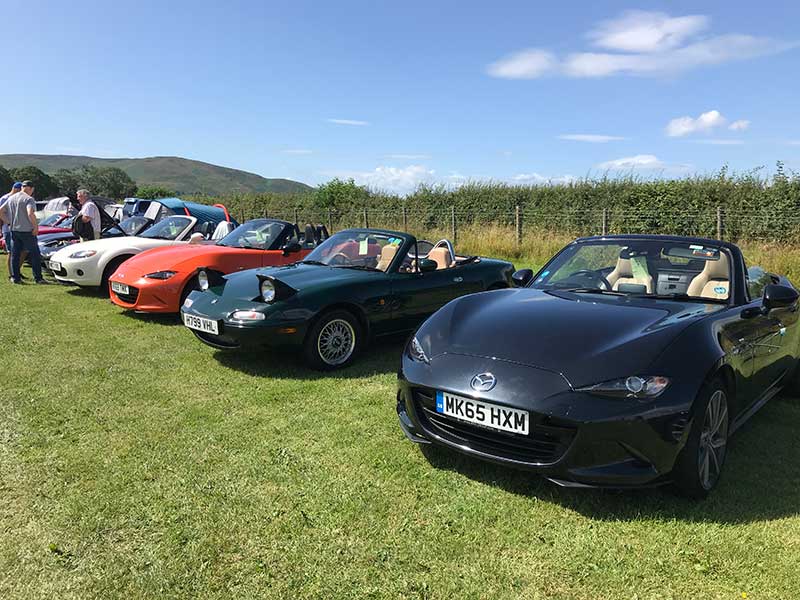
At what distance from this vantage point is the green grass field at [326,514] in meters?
2.31

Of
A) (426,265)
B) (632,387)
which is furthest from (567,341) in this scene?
(426,265)

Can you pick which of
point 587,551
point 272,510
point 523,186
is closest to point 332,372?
point 272,510

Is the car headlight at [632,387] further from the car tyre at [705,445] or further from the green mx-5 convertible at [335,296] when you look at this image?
the green mx-5 convertible at [335,296]

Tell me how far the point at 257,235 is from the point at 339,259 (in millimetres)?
2307

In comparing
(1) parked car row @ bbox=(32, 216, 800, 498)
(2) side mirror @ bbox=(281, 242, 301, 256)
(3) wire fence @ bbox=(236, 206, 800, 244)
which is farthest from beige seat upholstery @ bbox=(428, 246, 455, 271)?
(3) wire fence @ bbox=(236, 206, 800, 244)

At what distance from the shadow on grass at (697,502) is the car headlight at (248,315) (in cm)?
206

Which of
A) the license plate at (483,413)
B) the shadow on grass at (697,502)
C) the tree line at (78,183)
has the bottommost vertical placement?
the shadow on grass at (697,502)

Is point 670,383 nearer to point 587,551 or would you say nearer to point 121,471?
point 587,551

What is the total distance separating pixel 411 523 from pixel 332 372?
2.60 metres

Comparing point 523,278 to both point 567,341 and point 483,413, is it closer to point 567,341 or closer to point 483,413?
point 567,341

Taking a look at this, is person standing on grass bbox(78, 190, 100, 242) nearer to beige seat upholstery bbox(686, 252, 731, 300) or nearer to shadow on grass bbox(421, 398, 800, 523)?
shadow on grass bbox(421, 398, 800, 523)

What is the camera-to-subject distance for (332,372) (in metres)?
5.21

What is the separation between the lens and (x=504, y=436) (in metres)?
2.84

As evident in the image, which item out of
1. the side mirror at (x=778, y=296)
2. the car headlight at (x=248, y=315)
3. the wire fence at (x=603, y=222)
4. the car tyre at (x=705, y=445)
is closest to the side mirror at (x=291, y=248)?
the car headlight at (x=248, y=315)
